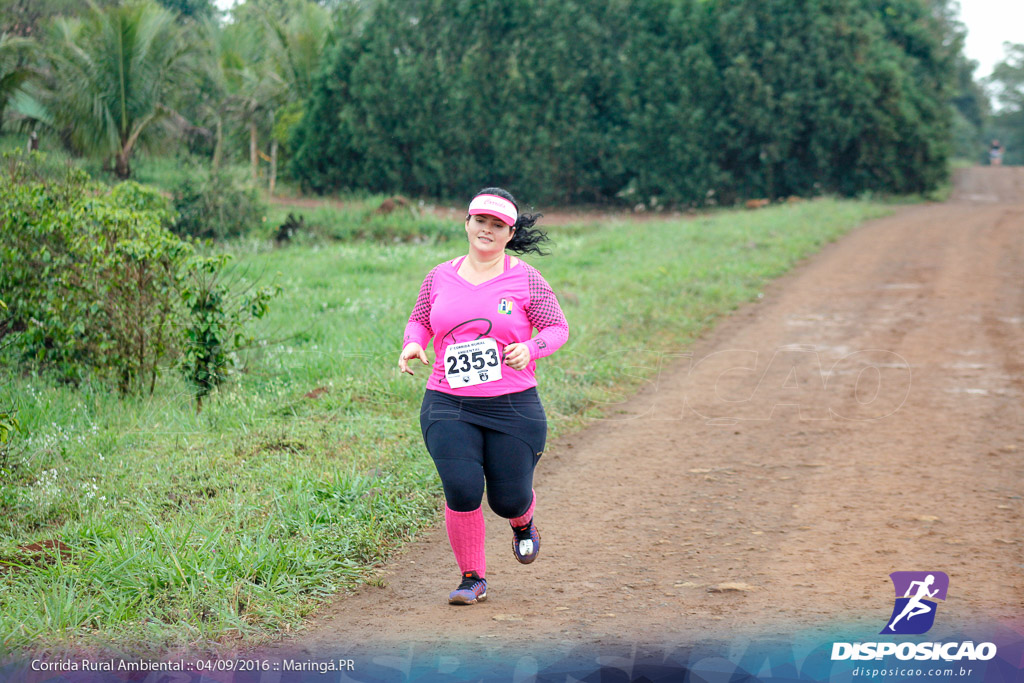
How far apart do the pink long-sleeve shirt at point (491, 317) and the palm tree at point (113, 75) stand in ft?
55.0

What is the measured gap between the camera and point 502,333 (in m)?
3.71

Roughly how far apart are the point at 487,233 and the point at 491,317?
356mm

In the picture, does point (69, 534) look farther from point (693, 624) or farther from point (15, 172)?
point (15, 172)

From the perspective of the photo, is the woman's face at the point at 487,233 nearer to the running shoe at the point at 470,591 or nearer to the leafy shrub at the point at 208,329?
the running shoe at the point at 470,591

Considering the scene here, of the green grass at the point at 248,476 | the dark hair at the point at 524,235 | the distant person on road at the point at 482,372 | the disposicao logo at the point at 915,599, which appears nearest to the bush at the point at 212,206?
the green grass at the point at 248,476

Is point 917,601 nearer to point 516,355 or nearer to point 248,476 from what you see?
point 516,355

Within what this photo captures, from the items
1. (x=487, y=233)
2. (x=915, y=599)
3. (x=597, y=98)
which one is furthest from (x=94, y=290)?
(x=597, y=98)

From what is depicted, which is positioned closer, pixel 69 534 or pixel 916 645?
pixel 916 645

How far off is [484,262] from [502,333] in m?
0.32

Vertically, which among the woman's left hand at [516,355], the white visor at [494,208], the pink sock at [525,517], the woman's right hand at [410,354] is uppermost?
the white visor at [494,208]

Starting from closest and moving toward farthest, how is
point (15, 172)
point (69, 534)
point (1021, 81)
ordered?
point (69, 534) < point (15, 172) < point (1021, 81)

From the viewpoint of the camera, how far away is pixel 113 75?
60.3ft

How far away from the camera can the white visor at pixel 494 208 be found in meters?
3.71

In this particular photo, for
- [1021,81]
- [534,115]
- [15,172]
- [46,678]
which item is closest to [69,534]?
[46,678]
